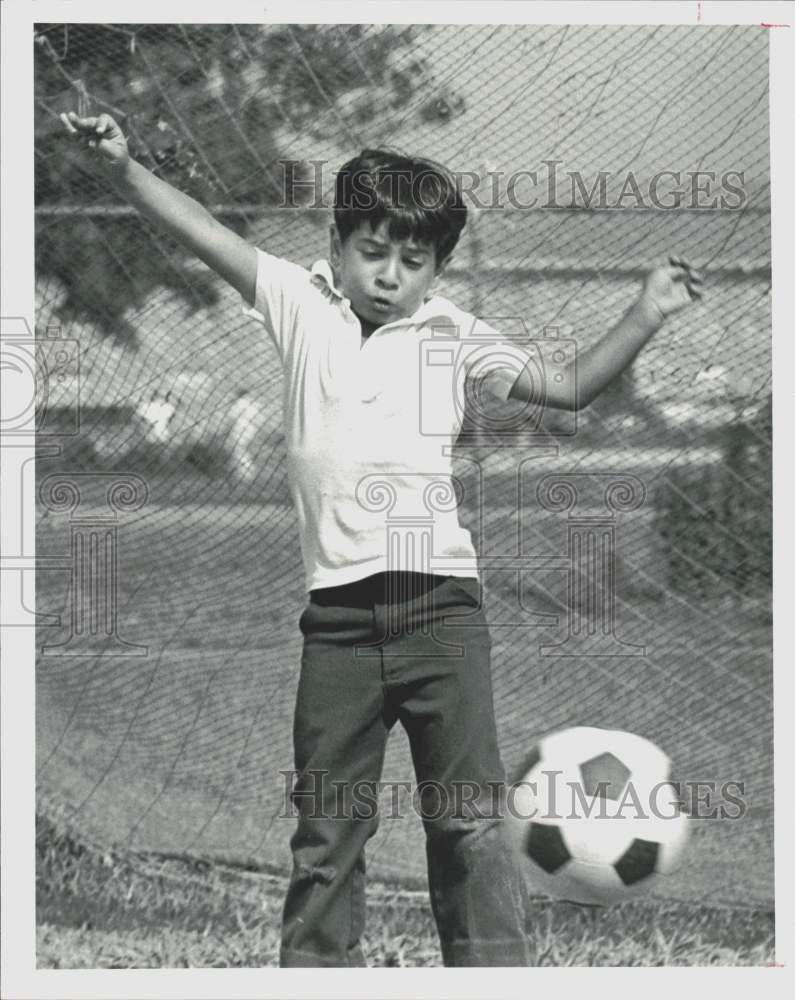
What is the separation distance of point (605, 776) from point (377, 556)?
21.2 inches

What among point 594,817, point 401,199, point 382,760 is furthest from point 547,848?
point 401,199

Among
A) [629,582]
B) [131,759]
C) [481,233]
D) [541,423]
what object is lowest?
[131,759]

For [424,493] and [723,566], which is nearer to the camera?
[424,493]

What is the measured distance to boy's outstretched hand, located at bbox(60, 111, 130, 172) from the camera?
2.99 metres

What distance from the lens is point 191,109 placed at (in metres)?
3.25

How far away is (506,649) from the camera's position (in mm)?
3287

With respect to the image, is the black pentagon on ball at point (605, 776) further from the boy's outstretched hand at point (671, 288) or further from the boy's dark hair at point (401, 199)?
the boy's dark hair at point (401, 199)

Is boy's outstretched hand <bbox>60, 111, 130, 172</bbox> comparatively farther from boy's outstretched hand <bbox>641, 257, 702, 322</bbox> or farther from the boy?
boy's outstretched hand <bbox>641, 257, 702, 322</bbox>

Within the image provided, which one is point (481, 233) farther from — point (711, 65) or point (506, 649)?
point (506, 649)

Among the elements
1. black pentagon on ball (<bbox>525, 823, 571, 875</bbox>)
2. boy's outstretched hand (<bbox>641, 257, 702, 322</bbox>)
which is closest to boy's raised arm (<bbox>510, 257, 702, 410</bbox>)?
boy's outstretched hand (<bbox>641, 257, 702, 322</bbox>)

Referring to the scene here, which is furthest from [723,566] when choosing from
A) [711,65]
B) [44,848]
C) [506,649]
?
[44,848]

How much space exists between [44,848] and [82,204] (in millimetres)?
1164

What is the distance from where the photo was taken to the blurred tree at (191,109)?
318 centimetres

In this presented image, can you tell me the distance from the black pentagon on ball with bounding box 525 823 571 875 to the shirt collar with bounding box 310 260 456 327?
880mm
